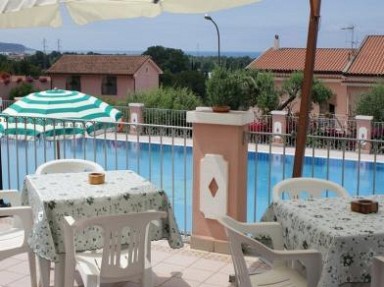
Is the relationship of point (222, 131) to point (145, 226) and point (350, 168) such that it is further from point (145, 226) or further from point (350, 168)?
point (350, 168)

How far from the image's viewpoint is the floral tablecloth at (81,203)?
3578 mm

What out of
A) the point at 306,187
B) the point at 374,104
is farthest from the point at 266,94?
the point at 306,187

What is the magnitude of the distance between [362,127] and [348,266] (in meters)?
15.8

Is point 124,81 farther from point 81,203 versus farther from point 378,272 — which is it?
point 378,272

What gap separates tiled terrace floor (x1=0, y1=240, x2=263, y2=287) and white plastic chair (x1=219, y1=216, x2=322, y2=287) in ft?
3.46

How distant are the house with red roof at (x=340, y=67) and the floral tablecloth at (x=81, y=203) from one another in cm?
2166

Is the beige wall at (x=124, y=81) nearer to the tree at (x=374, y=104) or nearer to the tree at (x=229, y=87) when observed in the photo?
the tree at (x=229, y=87)

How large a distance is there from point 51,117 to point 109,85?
1299 inches

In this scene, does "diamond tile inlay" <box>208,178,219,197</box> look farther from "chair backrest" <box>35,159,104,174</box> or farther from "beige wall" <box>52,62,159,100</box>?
"beige wall" <box>52,62,159,100</box>

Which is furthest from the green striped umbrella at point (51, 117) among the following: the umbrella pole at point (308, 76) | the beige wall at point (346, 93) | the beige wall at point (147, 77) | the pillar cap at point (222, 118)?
the beige wall at point (147, 77)

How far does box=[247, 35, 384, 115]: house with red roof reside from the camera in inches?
1125

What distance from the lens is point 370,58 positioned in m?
32.3

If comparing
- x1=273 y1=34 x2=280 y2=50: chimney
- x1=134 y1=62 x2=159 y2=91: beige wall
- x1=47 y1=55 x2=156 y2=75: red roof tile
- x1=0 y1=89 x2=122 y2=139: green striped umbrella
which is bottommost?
x1=0 y1=89 x2=122 y2=139: green striped umbrella

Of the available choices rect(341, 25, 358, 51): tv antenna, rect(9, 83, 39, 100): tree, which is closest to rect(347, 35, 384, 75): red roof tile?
rect(341, 25, 358, 51): tv antenna
